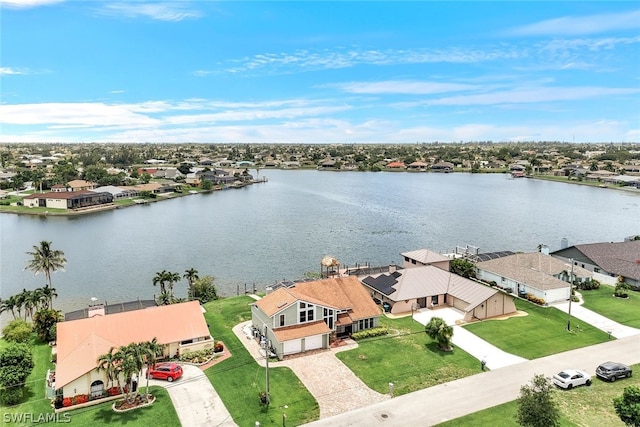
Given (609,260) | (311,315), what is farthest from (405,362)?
(609,260)

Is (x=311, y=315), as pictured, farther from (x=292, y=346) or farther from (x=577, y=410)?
(x=577, y=410)

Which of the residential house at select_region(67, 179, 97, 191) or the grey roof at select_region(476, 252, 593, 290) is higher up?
the residential house at select_region(67, 179, 97, 191)

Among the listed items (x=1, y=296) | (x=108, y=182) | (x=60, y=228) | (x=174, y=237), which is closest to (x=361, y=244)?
(x=174, y=237)

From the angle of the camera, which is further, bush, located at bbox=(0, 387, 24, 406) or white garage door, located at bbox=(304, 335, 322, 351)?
white garage door, located at bbox=(304, 335, 322, 351)

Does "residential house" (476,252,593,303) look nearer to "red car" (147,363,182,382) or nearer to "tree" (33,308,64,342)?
"red car" (147,363,182,382)

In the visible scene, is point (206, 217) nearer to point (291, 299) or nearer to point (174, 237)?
point (174, 237)

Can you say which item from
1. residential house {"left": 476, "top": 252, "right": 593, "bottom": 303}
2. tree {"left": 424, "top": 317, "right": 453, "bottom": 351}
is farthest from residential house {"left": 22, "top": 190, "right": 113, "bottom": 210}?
tree {"left": 424, "top": 317, "right": 453, "bottom": 351}
